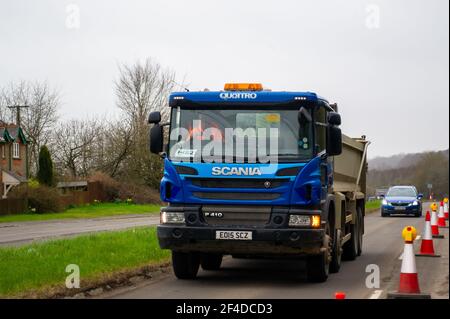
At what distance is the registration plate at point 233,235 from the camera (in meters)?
11.1

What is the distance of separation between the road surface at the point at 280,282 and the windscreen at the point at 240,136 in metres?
1.94

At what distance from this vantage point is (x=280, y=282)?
12.2 meters

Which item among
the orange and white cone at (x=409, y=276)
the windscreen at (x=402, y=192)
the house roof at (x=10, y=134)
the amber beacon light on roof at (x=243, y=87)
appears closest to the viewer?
the orange and white cone at (x=409, y=276)

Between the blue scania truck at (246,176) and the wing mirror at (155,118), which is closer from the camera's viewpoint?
the blue scania truck at (246,176)

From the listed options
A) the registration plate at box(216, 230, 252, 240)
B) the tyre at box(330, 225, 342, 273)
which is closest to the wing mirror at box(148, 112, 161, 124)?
the registration plate at box(216, 230, 252, 240)

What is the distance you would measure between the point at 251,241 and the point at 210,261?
311 centimetres

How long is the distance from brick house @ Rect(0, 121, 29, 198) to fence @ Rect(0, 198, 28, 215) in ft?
28.2

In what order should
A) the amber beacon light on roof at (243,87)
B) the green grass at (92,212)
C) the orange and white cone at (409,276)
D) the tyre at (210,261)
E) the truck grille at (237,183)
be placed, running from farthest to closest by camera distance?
the green grass at (92,212), the tyre at (210,261), the amber beacon light on roof at (243,87), the truck grille at (237,183), the orange and white cone at (409,276)

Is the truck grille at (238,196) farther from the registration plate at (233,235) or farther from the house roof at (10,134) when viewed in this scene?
the house roof at (10,134)

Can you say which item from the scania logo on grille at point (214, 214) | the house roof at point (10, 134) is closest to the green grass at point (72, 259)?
the scania logo on grille at point (214, 214)
